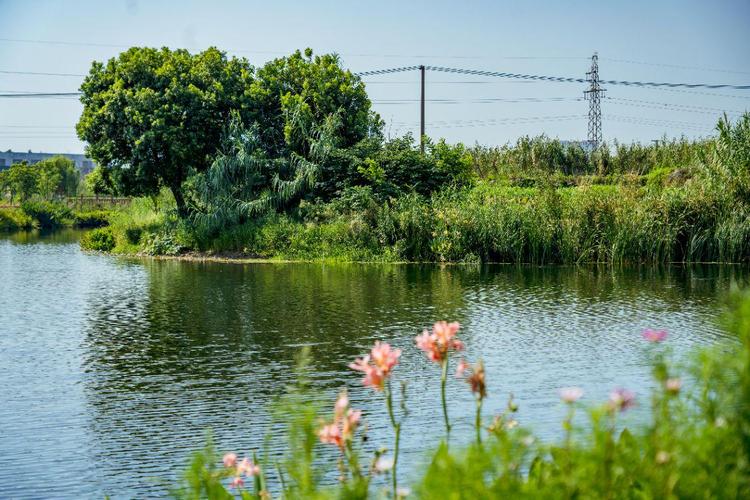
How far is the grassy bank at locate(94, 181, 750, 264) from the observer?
96.4ft

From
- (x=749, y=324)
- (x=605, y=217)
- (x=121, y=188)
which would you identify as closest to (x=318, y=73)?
(x=121, y=188)

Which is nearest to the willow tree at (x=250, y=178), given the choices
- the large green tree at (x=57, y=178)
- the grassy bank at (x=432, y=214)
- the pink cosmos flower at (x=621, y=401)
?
the grassy bank at (x=432, y=214)

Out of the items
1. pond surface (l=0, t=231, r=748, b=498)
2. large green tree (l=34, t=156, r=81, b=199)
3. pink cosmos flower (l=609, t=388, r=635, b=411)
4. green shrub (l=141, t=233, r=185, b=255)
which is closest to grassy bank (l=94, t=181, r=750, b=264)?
pond surface (l=0, t=231, r=748, b=498)

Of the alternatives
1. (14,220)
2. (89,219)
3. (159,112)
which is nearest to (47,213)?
(14,220)

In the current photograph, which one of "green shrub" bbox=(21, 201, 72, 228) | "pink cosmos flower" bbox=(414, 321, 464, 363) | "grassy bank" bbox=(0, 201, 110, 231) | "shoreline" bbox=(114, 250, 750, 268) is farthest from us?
"green shrub" bbox=(21, 201, 72, 228)

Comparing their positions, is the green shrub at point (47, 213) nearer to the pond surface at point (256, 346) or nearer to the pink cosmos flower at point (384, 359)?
the pond surface at point (256, 346)

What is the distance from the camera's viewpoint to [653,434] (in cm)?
391

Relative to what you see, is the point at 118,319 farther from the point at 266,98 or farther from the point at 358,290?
the point at 266,98

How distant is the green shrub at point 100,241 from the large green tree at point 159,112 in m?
3.84

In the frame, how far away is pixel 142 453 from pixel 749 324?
7.60m

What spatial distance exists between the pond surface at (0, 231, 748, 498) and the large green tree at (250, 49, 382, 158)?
9.06 meters

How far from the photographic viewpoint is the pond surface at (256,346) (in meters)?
10.3

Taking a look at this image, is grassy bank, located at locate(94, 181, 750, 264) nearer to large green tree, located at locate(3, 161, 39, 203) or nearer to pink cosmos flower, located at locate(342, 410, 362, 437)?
pink cosmos flower, located at locate(342, 410, 362, 437)

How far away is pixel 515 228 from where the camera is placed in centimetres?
3067
